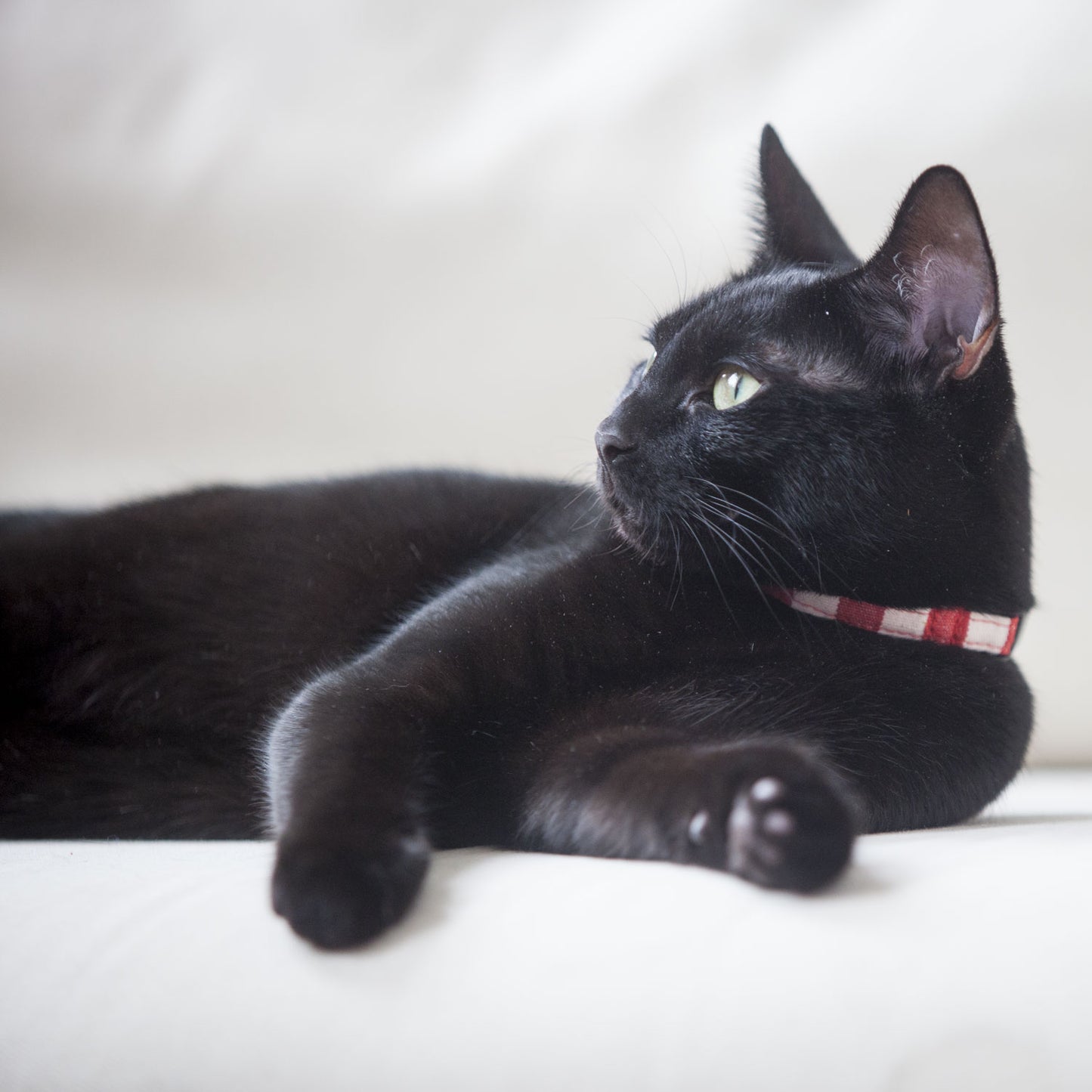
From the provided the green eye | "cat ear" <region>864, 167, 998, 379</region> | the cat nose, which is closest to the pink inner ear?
"cat ear" <region>864, 167, 998, 379</region>

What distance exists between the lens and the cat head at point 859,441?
0.75 metres

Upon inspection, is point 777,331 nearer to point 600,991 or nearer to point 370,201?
point 600,991

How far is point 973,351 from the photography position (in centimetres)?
74

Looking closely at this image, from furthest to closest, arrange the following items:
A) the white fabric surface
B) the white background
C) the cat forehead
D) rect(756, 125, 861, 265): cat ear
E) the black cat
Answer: the white background → rect(756, 125, 861, 265): cat ear → the cat forehead → the black cat → the white fabric surface

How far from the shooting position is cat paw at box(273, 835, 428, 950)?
0.51 m

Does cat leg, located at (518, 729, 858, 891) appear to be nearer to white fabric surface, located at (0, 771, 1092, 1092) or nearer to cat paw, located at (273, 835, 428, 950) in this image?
white fabric surface, located at (0, 771, 1092, 1092)

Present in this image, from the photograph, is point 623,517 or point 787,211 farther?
point 787,211

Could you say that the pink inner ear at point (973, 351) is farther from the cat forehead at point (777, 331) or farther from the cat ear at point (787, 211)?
the cat ear at point (787, 211)

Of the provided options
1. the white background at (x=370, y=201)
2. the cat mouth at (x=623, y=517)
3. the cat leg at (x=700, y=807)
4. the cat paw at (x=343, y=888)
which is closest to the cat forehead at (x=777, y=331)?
the cat mouth at (x=623, y=517)

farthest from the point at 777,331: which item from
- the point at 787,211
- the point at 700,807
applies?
the point at 700,807

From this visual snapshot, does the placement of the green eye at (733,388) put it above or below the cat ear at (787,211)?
below

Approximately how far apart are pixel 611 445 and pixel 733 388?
0.11m

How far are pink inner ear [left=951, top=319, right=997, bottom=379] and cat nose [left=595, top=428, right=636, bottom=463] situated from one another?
256 millimetres

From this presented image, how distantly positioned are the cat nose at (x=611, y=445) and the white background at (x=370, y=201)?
1.98ft
